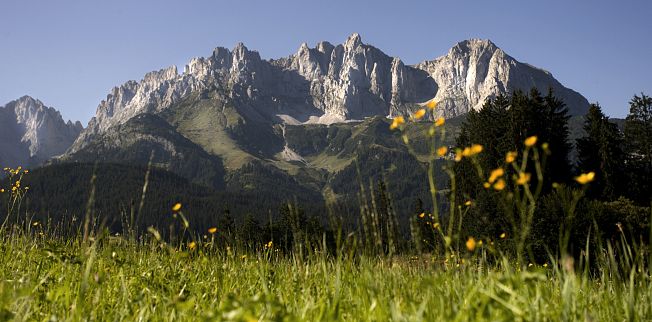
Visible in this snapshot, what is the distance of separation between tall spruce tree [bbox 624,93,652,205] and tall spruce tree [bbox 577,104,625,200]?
1.08 metres

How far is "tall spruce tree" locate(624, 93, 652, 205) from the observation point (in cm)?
4509

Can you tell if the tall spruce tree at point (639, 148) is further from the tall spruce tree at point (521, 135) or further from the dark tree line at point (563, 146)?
the tall spruce tree at point (521, 135)

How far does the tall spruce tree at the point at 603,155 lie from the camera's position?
44.5m

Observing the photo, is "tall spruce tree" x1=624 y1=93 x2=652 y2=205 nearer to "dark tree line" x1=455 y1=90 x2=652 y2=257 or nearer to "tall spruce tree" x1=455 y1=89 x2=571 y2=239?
"dark tree line" x1=455 y1=90 x2=652 y2=257

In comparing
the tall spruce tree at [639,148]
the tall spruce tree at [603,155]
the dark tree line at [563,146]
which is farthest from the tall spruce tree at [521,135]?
the tall spruce tree at [639,148]

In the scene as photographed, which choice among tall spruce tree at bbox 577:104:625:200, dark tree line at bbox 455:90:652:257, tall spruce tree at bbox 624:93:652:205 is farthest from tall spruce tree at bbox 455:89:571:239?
tall spruce tree at bbox 624:93:652:205

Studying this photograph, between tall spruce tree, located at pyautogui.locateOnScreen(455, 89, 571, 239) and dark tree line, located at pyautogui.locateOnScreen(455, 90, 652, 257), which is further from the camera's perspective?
dark tree line, located at pyautogui.locateOnScreen(455, 90, 652, 257)

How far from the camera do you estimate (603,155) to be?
46.3 m

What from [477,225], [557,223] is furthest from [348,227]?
[477,225]

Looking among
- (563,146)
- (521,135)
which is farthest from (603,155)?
(521,135)

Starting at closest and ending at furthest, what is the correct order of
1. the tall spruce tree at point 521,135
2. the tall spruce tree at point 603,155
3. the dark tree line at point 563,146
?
the tall spruce tree at point 521,135 < the dark tree line at point 563,146 < the tall spruce tree at point 603,155

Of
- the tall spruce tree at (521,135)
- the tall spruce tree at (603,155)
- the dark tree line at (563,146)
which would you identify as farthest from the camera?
the tall spruce tree at (603,155)

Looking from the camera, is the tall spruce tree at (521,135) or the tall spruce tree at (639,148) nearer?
the tall spruce tree at (521,135)

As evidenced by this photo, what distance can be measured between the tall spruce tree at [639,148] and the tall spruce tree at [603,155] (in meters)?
1.08
